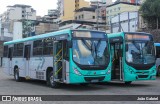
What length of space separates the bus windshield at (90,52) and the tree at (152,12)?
2808 centimetres

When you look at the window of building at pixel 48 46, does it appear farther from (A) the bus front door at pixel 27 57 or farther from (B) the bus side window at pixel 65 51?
(A) the bus front door at pixel 27 57

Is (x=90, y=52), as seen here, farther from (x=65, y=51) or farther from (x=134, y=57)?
(x=134, y=57)

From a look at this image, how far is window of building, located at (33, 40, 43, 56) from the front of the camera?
18.5 metres

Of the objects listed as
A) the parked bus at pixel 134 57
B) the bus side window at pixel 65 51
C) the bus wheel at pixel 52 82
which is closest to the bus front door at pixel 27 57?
the bus wheel at pixel 52 82

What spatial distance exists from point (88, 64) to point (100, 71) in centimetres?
72

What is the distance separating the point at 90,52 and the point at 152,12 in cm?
2950

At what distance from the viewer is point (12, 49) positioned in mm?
23797

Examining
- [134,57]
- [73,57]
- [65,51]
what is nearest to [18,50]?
[65,51]

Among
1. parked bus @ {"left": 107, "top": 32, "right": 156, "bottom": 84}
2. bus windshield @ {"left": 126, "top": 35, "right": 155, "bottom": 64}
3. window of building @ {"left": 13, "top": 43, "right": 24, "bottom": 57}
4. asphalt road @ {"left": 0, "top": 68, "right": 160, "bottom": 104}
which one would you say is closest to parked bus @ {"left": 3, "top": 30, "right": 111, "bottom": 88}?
asphalt road @ {"left": 0, "top": 68, "right": 160, "bottom": 104}

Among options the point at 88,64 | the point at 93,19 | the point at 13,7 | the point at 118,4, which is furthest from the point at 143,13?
the point at 13,7

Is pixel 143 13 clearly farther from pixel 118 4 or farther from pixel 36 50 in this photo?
pixel 118 4

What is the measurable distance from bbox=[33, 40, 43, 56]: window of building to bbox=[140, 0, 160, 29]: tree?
26369mm

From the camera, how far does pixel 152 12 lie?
43.3 m

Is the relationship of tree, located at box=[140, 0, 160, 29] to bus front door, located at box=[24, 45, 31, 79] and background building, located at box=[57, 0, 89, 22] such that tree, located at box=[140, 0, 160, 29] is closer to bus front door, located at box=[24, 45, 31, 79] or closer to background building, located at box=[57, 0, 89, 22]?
bus front door, located at box=[24, 45, 31, 79]
